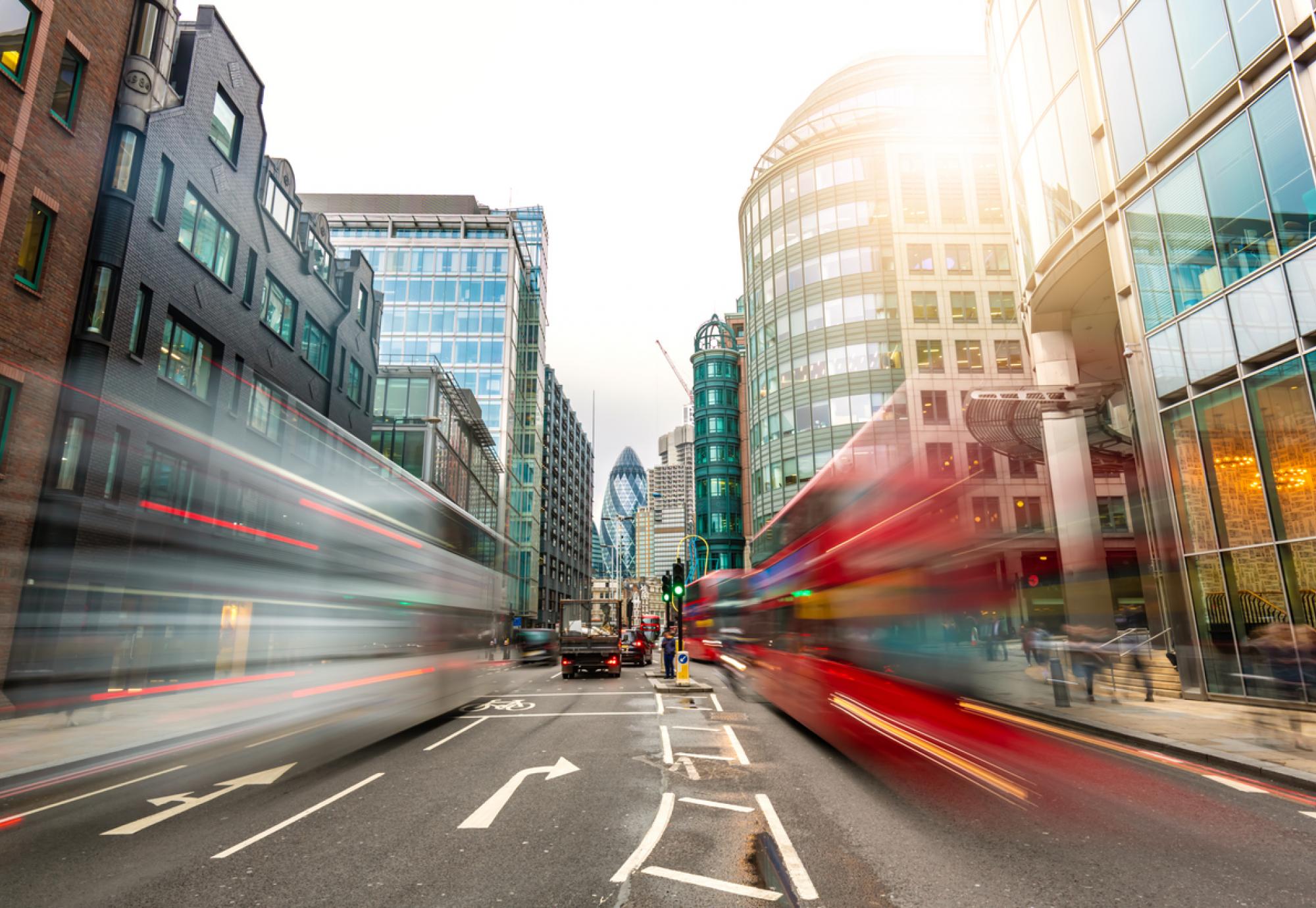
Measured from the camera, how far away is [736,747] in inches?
454

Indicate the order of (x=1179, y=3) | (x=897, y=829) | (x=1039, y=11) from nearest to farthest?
1. (x=897, y=829)
2. (x=1179, y=3)
3. (x=1039, y=11)

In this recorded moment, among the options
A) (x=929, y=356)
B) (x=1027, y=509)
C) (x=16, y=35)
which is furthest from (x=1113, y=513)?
(x=16, y=35)

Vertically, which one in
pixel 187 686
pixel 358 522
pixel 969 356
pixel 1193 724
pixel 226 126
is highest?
pixel 226 126

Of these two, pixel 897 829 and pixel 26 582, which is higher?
pixel 26 582

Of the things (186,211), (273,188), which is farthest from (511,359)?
(186,211)

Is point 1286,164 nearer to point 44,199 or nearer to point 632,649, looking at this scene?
point 44,199

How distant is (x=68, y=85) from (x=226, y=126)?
22.4 ft

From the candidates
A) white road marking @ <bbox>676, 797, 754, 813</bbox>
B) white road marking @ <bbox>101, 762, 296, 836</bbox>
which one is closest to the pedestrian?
white road marking @ <bbox>101, 762, 296, 836</bbox>

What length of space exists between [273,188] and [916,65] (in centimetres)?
4934

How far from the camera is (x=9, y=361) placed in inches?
622

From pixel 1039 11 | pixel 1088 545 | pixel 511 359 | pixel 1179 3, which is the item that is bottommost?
pixel 1088 545

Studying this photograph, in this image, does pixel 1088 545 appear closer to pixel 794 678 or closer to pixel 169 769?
pixel 794 678

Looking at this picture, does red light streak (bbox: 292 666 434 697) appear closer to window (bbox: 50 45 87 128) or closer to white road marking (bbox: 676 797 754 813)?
white road marking (bbox: 676 797 754 813)

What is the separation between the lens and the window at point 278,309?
2683 centimetres
